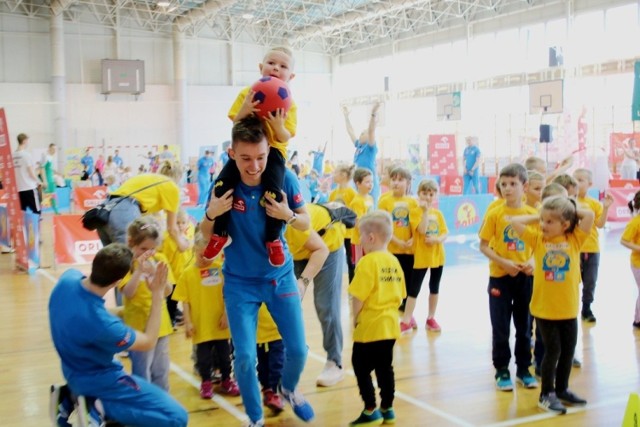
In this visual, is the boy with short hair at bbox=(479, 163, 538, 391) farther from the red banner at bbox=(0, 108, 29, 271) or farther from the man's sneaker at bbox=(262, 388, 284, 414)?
the red banner at bbox=(0, 108, 29, 271)

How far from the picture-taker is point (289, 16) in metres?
33.0

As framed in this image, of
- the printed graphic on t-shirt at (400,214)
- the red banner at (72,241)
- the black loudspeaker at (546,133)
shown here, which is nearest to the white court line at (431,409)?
the printed graphic on t-shirt at (400,214)

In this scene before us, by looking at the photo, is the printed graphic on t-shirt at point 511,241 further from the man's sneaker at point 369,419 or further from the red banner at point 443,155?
the red banner at point 443,155

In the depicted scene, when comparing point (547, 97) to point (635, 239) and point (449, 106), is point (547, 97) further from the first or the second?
point (635, 239)

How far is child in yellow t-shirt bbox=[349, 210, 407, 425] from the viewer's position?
14.2 ft

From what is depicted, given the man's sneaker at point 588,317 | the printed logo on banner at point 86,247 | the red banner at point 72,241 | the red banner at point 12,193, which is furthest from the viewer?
the printed logo on banner at point 86,247

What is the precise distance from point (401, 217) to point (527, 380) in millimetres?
2240

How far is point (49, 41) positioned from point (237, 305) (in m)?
28.9

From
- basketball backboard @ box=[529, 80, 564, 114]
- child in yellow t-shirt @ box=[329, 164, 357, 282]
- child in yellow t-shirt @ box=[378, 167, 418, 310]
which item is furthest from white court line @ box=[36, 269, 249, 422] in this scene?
basketball backboard @ box=[529, 80, 564, 114]

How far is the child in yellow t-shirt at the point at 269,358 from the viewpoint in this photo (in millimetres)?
4766

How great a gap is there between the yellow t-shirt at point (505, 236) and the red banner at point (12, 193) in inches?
290

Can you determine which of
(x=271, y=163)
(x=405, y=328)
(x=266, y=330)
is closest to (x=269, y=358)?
(x=266, y=330)

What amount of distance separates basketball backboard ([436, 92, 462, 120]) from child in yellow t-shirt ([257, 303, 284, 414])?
880 inches

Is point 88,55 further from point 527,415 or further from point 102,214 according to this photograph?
point 527,415
